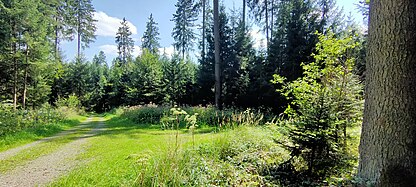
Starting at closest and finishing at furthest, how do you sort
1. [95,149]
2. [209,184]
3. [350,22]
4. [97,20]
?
1. [209,184]
2. [95,149]
3. [350,22]
4. [97,20]

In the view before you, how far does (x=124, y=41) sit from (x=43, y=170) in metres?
37.8

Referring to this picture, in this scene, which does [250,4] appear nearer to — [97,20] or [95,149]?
[95,149]

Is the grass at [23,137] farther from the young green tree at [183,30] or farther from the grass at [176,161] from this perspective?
the young green tree at [183,30]

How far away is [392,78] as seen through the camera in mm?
2430

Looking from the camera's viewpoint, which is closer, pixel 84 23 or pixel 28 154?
pixel 28 154

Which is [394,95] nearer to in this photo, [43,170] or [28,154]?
[43,170]

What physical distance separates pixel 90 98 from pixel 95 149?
24317 mm

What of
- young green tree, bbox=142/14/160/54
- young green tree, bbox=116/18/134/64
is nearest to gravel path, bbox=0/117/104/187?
Result: young green tree, bbox=142/14/160/54

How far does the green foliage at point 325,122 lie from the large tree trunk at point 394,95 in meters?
1.10

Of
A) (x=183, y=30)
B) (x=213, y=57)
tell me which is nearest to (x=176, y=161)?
(x=213, y=57)

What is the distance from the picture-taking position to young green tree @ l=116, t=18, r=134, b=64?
127 feet

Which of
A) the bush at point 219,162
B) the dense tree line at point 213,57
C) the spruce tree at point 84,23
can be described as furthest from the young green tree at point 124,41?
the bush at point 219,162

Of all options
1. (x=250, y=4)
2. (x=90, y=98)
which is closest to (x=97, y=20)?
(x=90, y=98)

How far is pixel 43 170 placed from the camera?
13.4 ft
